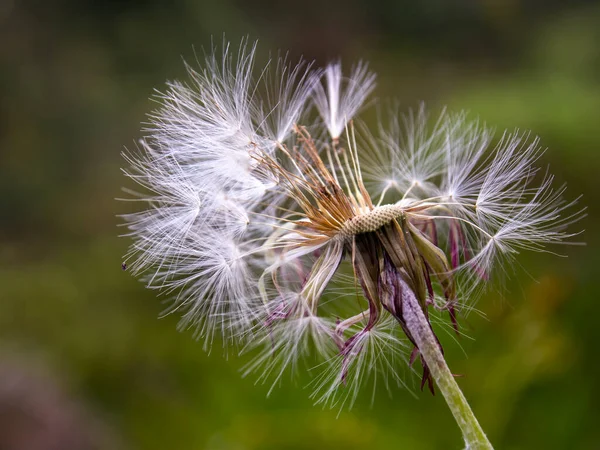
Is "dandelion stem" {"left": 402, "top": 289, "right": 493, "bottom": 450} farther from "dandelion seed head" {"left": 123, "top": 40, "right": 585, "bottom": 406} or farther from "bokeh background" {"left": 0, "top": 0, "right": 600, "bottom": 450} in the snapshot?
"bokeh background" {"left": 0, "top": 0, "right": 600, "bottom": 450}

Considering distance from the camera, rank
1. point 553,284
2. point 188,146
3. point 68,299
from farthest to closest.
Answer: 1. point 68,299
2. point 553,284
3. point 188,146

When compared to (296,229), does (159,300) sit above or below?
below

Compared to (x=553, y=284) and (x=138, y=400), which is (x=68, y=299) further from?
(x=553, y=284)

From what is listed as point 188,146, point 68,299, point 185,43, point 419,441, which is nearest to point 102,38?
point 185,43

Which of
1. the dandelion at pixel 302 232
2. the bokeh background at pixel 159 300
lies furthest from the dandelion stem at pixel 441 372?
the bokeh background at pixel 159 300

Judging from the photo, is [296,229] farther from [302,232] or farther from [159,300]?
[159,300]

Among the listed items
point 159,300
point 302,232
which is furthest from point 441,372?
point 159,300

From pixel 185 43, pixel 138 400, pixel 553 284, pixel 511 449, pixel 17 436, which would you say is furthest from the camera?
pixel 185 43
